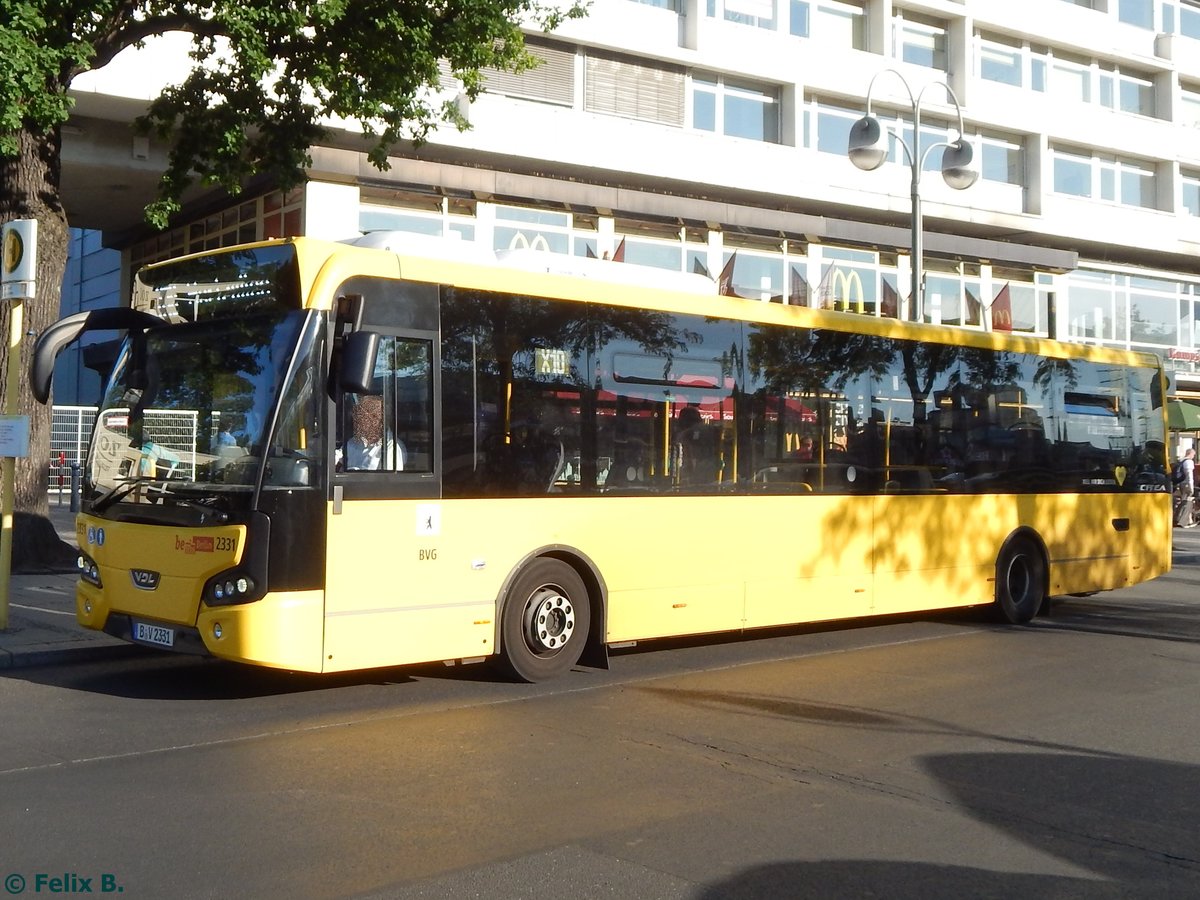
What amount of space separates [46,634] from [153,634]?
288cm

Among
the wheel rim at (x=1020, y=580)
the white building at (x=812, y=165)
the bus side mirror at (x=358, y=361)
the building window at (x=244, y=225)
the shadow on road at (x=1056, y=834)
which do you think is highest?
the white building at (x=812, y=165)

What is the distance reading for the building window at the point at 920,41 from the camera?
1403 inches

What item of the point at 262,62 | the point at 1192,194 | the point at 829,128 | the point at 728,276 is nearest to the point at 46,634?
the point at 262,62

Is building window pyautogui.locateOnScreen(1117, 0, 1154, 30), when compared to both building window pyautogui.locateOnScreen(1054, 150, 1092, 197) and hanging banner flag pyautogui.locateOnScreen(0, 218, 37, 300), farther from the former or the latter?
hanging banner flag pyautogui.locateOnScreen(0, 218, 37, 300)

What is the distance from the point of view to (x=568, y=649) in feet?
31.2

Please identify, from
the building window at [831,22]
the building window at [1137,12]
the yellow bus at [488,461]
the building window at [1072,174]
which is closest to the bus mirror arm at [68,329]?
the yellow bus at [488,461]

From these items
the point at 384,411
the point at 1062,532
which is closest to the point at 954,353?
the point at 1062,532

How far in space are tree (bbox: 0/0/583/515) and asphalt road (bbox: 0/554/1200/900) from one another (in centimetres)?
602

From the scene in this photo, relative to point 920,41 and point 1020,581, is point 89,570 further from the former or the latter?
point 920,41

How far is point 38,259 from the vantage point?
14.3 meters

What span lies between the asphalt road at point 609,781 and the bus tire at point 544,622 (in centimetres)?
26

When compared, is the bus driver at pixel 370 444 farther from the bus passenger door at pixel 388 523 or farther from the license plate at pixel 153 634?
the license plate at pixel 153 634

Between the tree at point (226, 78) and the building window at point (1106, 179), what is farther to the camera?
the building window at point (1106, 179)

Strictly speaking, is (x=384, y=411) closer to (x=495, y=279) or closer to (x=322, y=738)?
(x=495, y=279)
